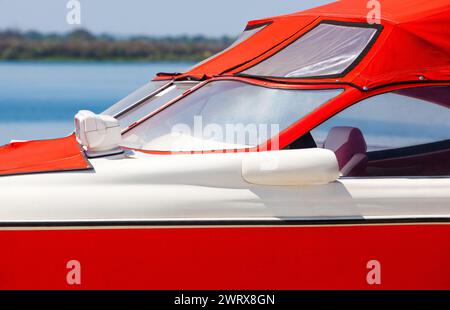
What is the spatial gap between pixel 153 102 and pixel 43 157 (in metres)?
0.90

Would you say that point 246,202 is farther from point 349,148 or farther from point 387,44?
point 387,44

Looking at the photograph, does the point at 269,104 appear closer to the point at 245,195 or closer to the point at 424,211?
the point at 245,195

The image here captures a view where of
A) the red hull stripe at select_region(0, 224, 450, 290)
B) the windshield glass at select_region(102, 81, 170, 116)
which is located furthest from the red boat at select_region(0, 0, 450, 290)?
the windshield glass at select_region(102, 81, 170, 116)

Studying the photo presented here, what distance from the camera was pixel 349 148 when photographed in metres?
4.55

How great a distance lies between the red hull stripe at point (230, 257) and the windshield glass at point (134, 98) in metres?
1.36

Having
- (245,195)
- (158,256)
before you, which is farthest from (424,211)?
(158,256)

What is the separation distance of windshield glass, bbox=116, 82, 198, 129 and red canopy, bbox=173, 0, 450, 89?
0.11 metres

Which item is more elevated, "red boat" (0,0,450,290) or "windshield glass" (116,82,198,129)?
"windshield glass" (116,82,198,129)

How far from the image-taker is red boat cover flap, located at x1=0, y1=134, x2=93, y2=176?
4078 mm

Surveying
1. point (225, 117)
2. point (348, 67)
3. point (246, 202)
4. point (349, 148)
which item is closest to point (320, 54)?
point (348, 67)
